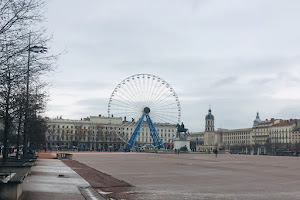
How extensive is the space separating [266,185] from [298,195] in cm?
374

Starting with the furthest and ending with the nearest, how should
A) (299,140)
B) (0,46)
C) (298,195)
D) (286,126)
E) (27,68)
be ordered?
(286,126), (299,140), (27,68), (298,195), (0,46)

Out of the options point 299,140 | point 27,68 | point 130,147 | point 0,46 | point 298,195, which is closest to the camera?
point 0,46

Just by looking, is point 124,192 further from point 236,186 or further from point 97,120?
point 97,120

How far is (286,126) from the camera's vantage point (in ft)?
639

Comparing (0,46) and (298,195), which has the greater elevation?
(0,46)

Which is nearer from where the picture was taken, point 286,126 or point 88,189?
point 88,189

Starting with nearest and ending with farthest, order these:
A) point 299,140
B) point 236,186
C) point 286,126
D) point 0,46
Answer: point 0,46
point 236,186
point 299,140
point 286,126

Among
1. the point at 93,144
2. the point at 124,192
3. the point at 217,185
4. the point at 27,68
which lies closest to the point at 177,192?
the point at 124,192

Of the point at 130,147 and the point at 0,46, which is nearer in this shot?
the point at 0,46

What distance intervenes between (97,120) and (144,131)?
2347cm

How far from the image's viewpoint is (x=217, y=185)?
19609 millimetres

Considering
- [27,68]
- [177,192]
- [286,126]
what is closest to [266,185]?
[177,192]

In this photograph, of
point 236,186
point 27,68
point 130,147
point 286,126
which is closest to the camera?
point 27,68

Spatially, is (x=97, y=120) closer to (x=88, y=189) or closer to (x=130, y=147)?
(x=130, y=147)
